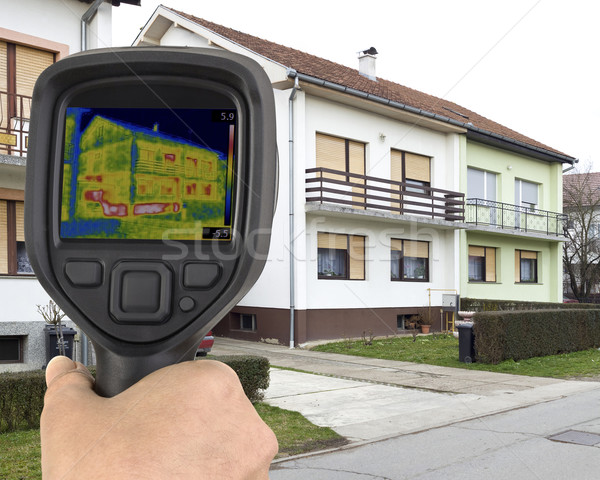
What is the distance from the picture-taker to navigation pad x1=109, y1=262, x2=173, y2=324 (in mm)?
981

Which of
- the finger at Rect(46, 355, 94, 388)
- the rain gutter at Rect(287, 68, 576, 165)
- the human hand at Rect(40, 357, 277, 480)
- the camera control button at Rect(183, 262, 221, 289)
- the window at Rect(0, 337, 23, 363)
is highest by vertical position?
the rain gutter at Rect(287, 68, 576, 165)

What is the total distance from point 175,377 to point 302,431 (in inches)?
269

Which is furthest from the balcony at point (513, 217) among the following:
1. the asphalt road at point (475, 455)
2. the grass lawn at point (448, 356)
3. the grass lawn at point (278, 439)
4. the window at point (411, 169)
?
the grass lawn at point (278, 439)

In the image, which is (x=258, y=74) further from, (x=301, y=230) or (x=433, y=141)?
(x=433, y=141)

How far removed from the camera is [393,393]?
1030 cm

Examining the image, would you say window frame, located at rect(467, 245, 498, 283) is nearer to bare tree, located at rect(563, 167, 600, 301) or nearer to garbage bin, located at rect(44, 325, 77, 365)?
bare tree, located at rect(563, 167, 600, 301)

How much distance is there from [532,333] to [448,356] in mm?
1947

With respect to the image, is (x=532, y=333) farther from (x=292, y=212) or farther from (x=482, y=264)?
(x=482, y=264)

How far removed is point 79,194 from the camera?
1.06 metres

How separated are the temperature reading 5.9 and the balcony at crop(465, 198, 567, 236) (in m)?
23.2

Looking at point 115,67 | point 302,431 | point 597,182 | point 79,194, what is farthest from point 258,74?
point 597,182

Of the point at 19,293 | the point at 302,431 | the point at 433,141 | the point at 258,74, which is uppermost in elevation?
the point at 433,141

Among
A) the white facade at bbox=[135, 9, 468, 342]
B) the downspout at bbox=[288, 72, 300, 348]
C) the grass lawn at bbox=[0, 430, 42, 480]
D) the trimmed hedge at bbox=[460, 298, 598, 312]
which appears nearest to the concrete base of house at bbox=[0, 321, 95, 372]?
the grass lawn at bbox=[0, 430, 42, 480]

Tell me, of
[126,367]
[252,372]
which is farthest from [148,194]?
[252,372]
